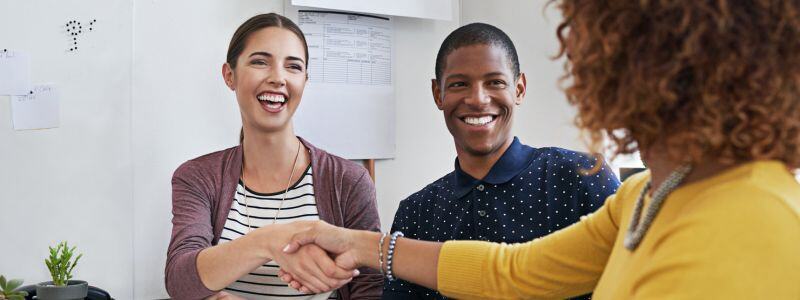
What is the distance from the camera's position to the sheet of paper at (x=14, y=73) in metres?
1.94

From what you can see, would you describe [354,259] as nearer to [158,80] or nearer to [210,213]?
[210,213]

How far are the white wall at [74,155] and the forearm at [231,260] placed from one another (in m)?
0.58

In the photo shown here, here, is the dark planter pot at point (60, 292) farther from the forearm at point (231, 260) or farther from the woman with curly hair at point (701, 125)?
the woman with curly hair at point (701, 125)

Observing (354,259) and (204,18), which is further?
(204,18)

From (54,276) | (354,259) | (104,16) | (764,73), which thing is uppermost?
(104,16)

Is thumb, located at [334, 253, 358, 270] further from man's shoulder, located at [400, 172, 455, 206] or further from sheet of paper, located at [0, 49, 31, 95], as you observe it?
sheet of paper, located at [0, 49, 31, 95]

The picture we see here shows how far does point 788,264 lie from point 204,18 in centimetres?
192

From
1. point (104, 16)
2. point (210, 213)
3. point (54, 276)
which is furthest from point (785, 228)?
point (104, 16)

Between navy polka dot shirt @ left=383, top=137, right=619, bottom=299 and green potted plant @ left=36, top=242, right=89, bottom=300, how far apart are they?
0.81m

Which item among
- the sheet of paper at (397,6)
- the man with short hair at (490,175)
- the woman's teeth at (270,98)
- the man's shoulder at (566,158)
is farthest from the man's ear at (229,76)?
the man's shoulder at (566,158)

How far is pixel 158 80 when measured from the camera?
213 centimetres

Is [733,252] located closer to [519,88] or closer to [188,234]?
[519,88]

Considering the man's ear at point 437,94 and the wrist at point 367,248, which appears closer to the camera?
the wrist at point 367,248

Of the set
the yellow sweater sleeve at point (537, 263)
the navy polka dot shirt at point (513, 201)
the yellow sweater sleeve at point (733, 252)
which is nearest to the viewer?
the yellow sweater sleeve at point (733, 252)
